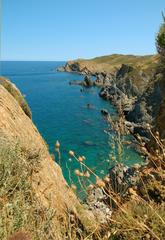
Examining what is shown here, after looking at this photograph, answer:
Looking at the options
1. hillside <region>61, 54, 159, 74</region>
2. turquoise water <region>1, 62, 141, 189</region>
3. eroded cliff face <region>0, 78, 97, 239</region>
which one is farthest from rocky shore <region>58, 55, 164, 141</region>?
turquoise water <region>1, 62, 141, 189</region>

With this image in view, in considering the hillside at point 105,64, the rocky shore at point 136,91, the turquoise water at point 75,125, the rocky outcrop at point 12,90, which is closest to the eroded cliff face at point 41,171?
the rocky shore at point 136,91

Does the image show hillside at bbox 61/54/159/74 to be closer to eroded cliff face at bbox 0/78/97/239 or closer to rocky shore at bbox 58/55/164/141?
rocky shore at bbox 58/55/164/141

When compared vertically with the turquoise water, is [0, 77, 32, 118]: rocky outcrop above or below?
above

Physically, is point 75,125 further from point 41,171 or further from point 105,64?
point 105,64

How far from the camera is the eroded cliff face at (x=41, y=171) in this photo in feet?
19.4

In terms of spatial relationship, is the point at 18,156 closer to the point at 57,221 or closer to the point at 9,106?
the point at 57,221

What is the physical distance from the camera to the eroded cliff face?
591cm

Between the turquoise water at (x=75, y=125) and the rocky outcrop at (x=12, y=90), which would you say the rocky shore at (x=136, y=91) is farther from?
the turquoise water at (x=75, y=125)

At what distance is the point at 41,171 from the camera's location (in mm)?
6543

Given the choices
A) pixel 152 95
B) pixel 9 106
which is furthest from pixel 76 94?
pixel 9 106

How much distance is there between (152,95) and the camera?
51469 mm

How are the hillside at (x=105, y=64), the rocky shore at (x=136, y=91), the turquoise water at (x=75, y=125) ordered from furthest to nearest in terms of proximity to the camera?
the hillside at (x=105, y=64) < the turquoise water at (x=75, y=125) < the rocky shore at (x=136, y=91)

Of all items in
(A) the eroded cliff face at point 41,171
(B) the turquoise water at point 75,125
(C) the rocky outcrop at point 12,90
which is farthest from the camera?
(B) the turquoise water at point 75,125

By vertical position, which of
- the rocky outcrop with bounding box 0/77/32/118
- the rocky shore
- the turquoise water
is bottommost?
the turquoise water
